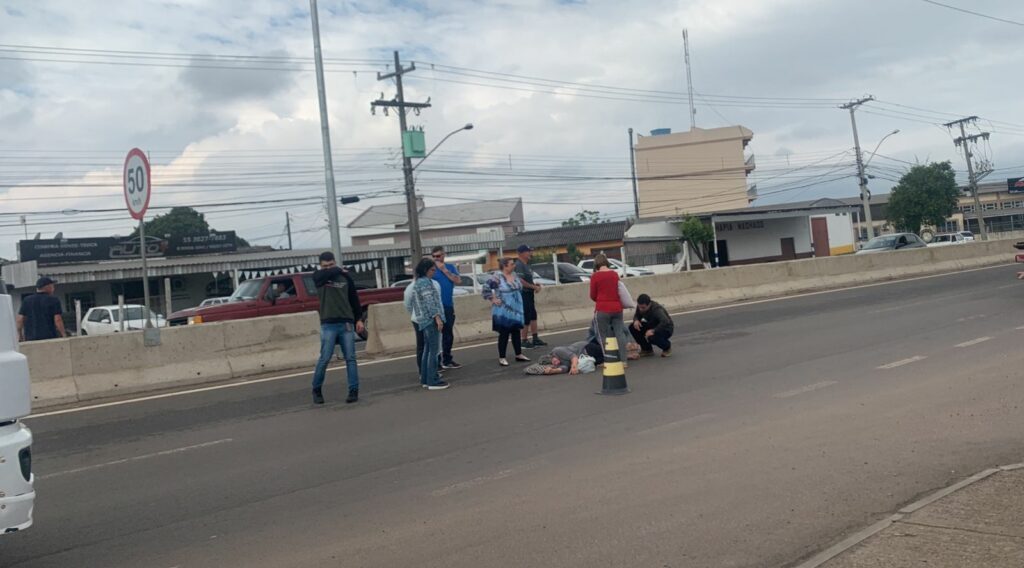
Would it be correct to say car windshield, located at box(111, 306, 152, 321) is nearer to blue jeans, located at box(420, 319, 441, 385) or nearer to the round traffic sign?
the round traffic sign

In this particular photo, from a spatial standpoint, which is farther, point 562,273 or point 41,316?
point 562,273

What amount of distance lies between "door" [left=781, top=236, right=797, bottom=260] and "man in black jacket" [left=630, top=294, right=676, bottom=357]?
50.9m

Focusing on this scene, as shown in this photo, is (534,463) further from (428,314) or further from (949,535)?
(428,314)

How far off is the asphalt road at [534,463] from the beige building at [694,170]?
2699 inches

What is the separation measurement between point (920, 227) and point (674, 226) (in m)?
25.4

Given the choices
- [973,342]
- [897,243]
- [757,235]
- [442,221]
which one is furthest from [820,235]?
→ [973,342]

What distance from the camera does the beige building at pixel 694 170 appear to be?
260 ft

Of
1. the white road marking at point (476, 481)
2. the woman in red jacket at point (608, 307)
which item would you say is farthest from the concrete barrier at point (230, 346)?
the white road marking at point (476, 481)

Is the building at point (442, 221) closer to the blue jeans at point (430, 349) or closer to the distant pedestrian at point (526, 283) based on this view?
the distant pedestrian at point (526, 283)

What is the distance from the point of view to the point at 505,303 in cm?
1279

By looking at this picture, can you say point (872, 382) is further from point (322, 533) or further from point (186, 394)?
point (186, 394)

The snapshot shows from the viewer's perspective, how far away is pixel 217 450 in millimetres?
8391

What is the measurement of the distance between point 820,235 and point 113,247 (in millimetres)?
48708

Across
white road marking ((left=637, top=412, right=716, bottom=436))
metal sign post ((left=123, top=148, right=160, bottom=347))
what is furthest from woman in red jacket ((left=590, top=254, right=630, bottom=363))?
metal sign post ((left=123, top=148, right=160, bottom=347))
